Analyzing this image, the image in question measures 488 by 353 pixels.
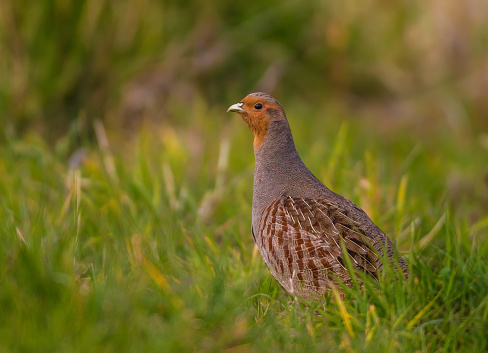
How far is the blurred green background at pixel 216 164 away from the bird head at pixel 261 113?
663 millimetres

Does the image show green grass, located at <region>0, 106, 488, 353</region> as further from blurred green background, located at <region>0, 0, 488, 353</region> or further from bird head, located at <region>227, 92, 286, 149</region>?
bird head, located at <region>227, 92, 286, 149</region>

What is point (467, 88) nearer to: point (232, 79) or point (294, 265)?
point (232, 79)

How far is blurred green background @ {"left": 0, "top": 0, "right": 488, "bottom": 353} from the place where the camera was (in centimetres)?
239

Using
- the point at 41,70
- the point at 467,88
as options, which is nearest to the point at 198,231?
the point at 41,70

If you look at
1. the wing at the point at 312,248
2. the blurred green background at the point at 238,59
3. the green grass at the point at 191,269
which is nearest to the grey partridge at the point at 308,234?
the wing at the point at 312,248

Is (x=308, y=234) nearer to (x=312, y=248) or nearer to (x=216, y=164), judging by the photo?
(x=312, y=248)

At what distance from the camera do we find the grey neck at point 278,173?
3342 mm

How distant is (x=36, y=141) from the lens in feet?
17.1

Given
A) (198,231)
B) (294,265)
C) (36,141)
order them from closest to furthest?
(294,265) < (198,231) < (36,141)

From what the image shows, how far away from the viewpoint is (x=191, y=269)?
3.39 metres

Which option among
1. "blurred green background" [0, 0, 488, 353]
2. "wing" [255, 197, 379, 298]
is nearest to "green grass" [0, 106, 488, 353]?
"blurred green background" [0, 0, 488, 353]

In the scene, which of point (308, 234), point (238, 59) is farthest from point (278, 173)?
point (238, 59)

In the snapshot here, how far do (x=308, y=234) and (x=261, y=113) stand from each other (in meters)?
0.86

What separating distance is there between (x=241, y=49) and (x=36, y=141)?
2783 millimetres
